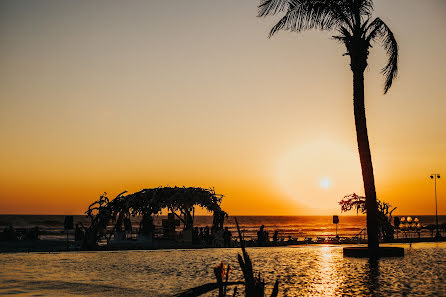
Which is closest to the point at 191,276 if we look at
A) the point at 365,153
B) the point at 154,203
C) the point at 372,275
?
the point at 372,275

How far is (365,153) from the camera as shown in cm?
2236

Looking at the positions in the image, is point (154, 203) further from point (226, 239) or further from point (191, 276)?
point (191, 276)

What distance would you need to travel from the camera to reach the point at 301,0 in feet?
71.7

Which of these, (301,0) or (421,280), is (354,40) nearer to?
(301,0)

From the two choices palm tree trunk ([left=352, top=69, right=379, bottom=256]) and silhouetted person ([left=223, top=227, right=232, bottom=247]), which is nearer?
palm tree trunk ([left=352, top=69, right=379, bottom=256])

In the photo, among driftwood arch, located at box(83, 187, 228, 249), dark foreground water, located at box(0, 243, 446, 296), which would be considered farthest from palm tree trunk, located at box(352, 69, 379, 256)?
driftwood arch, located at box(83, 187, 228, 249)

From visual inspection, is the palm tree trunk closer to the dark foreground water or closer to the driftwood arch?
the dark foreground water

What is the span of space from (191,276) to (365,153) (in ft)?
30.4

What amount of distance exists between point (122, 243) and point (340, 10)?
2069 cm

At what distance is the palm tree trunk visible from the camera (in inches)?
878

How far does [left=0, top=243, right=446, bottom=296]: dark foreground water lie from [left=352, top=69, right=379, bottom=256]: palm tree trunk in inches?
53.7

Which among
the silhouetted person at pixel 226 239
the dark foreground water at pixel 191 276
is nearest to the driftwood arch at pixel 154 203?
the silhouetted person at pixel 226 239

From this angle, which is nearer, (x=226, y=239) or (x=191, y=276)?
(x=191, y=276)

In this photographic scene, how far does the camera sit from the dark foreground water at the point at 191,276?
45.0 ft
